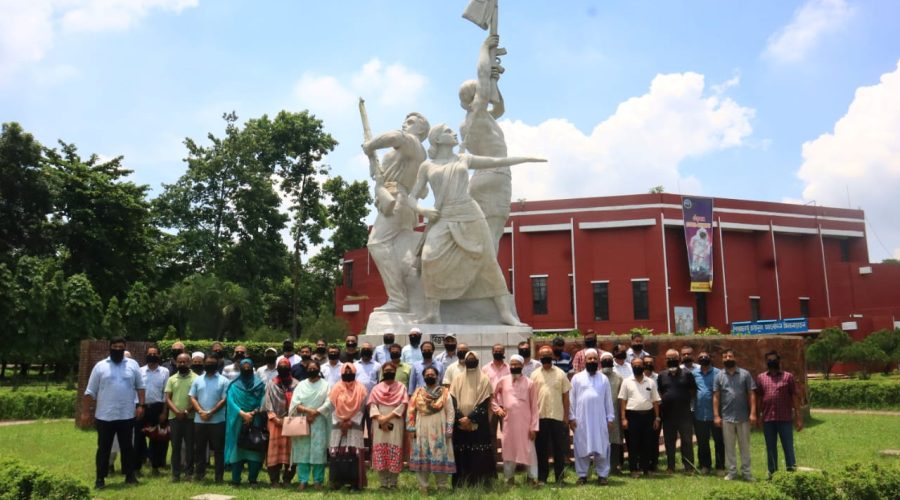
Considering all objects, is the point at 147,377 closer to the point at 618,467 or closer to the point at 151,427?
the point at 151,427

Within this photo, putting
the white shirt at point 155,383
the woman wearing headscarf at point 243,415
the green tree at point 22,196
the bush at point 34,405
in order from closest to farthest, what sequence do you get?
the woman wearing headscarf at point 243,415 < the white shirt at point 155,383 < the bush at point 34,405 < the green tree at point 22,196

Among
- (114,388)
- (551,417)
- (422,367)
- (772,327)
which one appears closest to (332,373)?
(422,367)

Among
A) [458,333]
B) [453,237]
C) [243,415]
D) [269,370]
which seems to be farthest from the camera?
[453,237]

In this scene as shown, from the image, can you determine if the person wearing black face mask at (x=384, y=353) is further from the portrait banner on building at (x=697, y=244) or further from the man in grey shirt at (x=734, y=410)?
the portrait banner on building at (x=697, y=244)

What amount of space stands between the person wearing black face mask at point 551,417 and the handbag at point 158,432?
364 cm

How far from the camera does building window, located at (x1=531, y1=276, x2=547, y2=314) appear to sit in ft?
96.4

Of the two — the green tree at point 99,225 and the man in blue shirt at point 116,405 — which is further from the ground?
the green tree at point 99,225

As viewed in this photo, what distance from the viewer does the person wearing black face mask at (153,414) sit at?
655 cm

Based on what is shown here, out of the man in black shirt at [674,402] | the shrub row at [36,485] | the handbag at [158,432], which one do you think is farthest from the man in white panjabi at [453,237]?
the shrub row at [36,485]

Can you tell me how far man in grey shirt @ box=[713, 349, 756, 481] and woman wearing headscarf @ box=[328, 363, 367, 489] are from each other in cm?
331

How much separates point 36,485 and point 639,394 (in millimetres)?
4919

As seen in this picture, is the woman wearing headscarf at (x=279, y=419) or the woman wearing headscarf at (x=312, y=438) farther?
the woman wearing headscarf at (x=279, y=419)

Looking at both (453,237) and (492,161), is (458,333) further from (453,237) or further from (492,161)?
(492,161)

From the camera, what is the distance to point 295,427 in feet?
19.2
